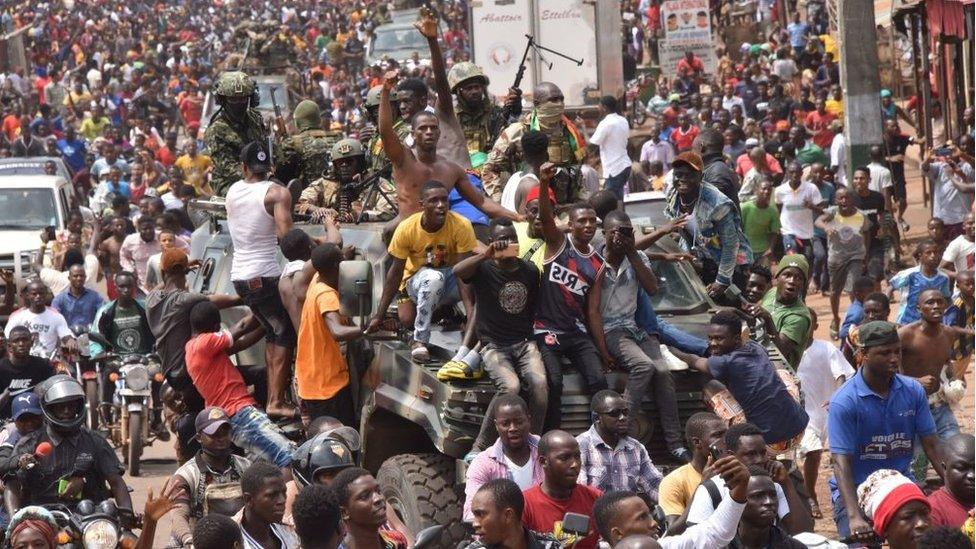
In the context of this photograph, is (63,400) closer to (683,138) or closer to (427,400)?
(427,400)

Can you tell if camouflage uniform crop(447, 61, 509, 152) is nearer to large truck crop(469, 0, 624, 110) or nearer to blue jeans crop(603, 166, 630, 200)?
blue jeans crop(603, 166, 630, 200)

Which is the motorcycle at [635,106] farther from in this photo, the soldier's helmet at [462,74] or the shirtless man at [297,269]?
the shirtless man at [297,269]

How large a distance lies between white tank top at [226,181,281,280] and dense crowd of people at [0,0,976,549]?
16 mm

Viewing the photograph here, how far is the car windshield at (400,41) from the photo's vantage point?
37375mm

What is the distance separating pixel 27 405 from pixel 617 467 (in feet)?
10.1

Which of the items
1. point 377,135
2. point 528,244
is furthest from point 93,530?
point 377,135

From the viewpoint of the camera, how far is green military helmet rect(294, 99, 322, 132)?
14.8 m

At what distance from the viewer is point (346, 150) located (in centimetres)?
1238

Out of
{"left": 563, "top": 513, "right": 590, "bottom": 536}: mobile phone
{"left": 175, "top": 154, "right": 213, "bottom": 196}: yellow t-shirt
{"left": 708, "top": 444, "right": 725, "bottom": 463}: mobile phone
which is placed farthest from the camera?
{"left": 175, "top": 154, "right": 213, "bottom": 196}: yellow t-shirt

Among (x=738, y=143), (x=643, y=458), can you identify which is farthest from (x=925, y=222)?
(x=643, y=458)

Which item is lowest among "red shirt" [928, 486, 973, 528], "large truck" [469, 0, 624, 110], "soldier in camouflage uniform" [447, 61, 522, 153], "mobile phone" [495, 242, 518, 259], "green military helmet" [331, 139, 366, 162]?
"red shirt" [928, 486, 973, 528]

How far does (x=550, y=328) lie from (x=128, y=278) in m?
5.60

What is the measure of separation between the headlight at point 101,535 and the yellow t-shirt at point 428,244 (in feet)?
8.07

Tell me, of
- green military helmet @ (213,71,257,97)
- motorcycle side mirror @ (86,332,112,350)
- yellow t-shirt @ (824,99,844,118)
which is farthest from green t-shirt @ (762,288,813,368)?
yellow t-shirt @ (824,99,844,118)
